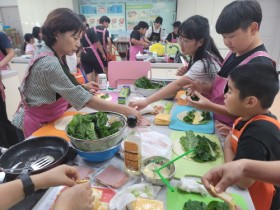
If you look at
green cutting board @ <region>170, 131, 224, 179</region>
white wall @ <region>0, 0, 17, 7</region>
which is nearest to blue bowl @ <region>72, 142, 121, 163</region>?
green cutting board @ <region>170, 131, 224, 179</region>

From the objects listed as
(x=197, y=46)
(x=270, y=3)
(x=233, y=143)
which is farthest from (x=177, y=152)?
(x=270, y=3)

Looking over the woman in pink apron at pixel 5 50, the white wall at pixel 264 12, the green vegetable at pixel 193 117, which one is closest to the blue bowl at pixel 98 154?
the green vegetable at pixel 193 117

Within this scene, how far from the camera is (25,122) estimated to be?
121 cm

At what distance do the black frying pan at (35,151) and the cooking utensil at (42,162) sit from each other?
21 mm

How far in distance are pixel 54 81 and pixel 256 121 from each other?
3.12 feet

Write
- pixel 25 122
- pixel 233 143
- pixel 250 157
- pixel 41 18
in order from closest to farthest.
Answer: pixel 250 157
pixel 233 143
pixel 25 122
pixel 41 18

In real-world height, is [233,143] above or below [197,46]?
below

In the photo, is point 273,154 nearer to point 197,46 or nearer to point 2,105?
point 197,46

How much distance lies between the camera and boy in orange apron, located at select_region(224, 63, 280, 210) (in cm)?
73

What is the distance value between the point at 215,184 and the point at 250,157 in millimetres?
202

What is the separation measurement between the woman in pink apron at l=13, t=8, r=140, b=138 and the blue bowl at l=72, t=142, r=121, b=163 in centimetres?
28

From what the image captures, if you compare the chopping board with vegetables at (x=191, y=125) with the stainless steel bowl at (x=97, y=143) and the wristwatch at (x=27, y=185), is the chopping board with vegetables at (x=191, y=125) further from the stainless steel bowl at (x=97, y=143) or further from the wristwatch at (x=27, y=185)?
the wristwatch at (x=27, y=185)

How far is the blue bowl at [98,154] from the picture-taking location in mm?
819

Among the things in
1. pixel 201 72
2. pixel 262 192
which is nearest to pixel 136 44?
pixel 201 72
